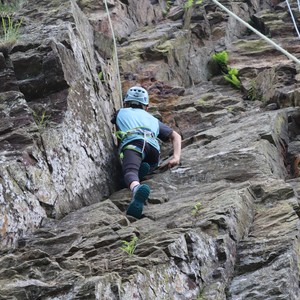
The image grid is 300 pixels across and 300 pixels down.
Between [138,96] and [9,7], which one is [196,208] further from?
[9,7]

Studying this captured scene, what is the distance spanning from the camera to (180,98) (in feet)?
40.2

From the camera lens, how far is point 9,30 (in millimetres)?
8672

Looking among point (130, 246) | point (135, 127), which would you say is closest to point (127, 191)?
point (135, 127)

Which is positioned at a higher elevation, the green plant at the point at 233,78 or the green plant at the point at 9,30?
the green plant at the point at 9,30

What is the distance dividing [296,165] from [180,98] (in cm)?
422

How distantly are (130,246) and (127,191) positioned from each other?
8.04ft

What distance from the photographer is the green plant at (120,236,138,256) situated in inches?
200

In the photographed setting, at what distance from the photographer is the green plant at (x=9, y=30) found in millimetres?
8422

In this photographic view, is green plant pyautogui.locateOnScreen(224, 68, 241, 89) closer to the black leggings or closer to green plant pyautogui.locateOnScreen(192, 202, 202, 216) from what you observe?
the black leggings

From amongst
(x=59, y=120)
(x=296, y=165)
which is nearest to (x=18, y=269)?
(x=59, y=120)

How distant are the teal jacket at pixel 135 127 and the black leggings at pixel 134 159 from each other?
71 millimetres

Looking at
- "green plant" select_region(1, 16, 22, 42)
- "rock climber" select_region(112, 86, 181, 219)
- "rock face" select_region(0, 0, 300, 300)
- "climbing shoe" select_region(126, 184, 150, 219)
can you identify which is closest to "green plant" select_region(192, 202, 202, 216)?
Answer: "rock face" select_region(0, 0, 300, 300)

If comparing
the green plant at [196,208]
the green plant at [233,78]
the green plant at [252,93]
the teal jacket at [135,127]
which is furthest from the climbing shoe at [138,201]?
the green plant at [233,78]

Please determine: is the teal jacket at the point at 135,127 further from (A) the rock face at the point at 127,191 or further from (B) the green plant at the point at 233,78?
(B) the green plant at the point at 233,78
